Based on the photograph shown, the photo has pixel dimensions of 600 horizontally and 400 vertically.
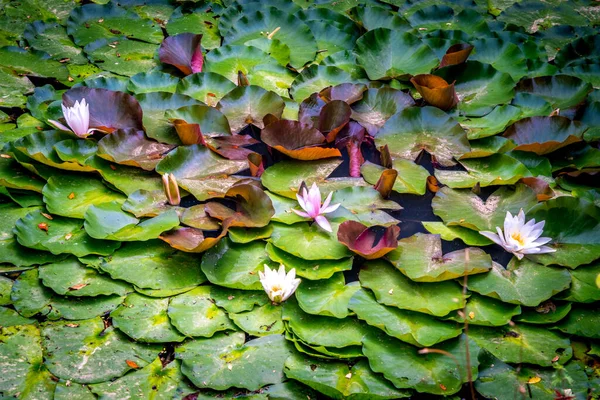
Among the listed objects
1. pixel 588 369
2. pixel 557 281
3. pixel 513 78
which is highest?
pixel 513 78

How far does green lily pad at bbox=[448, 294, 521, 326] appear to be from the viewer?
2.66 m

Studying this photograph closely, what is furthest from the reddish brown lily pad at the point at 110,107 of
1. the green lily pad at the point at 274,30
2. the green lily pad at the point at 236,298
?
the green lily pad at the point at 236,298

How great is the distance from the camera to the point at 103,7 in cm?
448

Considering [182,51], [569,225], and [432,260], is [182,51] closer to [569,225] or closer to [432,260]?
[432,260]

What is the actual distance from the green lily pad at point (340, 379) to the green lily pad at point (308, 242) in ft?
1.62

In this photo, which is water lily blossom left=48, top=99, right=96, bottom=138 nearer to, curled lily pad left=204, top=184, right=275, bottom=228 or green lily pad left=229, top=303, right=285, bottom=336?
curled lily pad left=204, top=184, right=275, bottom=228

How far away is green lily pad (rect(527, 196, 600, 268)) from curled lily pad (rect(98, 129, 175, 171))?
2036 mm

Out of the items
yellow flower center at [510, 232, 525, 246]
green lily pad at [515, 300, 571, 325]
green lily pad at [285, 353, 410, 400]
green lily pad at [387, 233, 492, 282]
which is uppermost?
yellow flower center at [510, 232, 525, 246]

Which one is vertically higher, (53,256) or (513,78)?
(513,78)

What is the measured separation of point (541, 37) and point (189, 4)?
2.73 m

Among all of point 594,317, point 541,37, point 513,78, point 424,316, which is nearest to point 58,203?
point 424,316

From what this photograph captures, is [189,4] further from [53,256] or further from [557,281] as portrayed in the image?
[557,281]

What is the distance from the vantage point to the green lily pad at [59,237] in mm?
2918

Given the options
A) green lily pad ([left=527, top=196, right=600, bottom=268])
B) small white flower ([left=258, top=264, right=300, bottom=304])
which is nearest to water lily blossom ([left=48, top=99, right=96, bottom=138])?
small white flower ([left=258, top=264, right=300, bottom=304])
